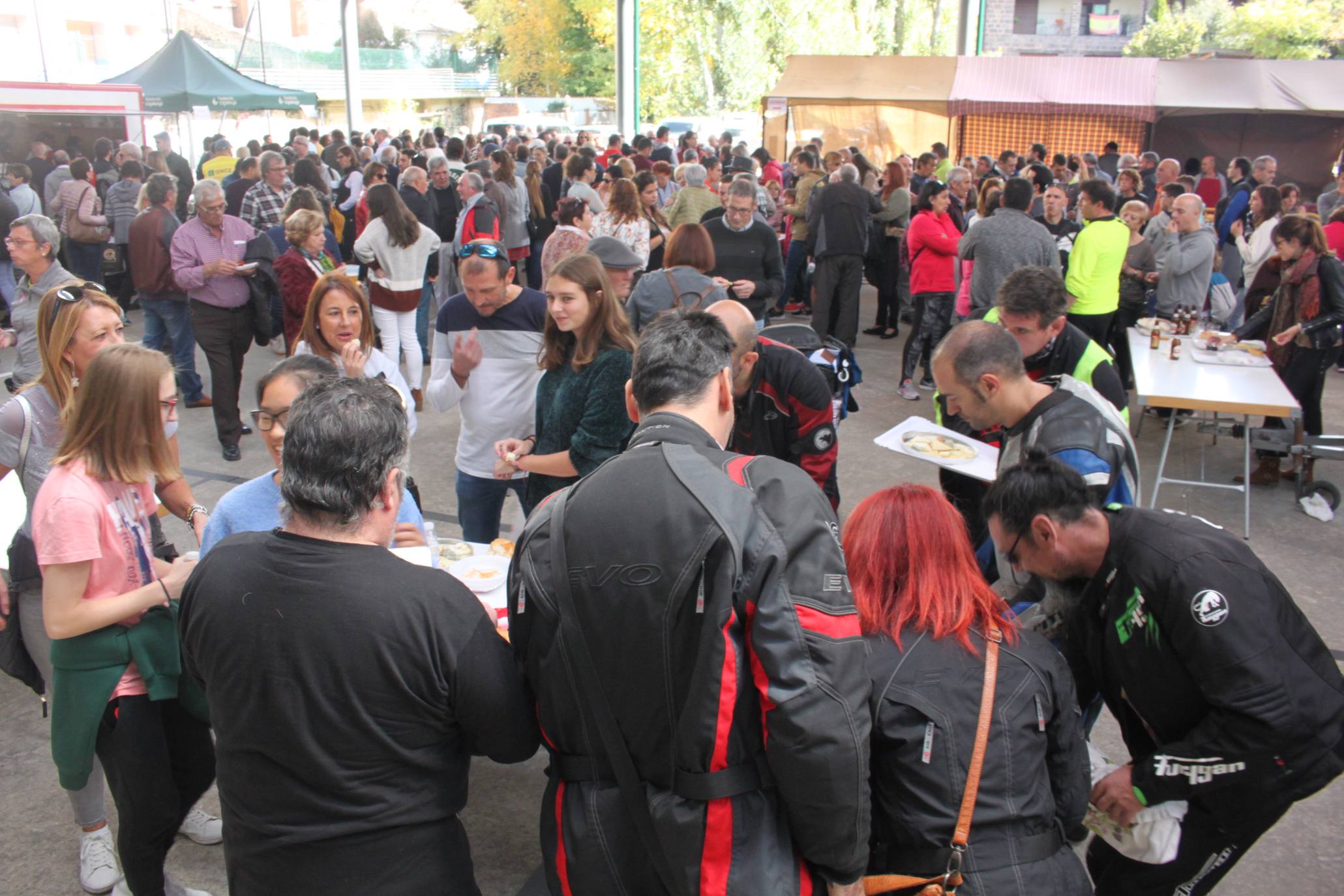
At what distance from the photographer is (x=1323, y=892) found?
2.92m

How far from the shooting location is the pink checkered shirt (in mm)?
6379

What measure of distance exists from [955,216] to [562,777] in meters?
8.88

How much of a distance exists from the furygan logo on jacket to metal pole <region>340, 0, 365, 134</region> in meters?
22.8

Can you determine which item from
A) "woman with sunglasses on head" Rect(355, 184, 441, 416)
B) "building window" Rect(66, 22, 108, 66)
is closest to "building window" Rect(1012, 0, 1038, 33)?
"building window" Rect(66, 22, 108, 66)

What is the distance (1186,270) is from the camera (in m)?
7.39

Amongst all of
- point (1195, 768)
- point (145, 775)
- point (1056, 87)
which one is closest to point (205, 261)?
point (145, 775)

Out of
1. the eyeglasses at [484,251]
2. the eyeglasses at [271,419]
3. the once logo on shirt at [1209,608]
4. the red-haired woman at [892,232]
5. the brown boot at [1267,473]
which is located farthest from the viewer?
the red-haired woman at [892,232]

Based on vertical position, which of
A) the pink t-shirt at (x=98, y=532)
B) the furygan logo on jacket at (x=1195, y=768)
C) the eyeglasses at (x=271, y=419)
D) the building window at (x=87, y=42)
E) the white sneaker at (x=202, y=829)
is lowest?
the white sneaker at (x=202, y=829)

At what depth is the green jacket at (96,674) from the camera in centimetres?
237

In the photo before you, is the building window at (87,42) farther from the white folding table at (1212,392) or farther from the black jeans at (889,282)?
the white folding table at (1212,392)

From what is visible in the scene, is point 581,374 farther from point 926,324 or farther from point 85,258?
point 85,258

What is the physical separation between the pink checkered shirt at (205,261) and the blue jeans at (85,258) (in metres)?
4.78

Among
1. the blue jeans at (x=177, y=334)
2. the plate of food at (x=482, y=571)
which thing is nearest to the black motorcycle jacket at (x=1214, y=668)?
the plate of food at (x=482, y=571)

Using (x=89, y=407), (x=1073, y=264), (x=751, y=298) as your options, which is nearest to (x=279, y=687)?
(x=89, y=407)
